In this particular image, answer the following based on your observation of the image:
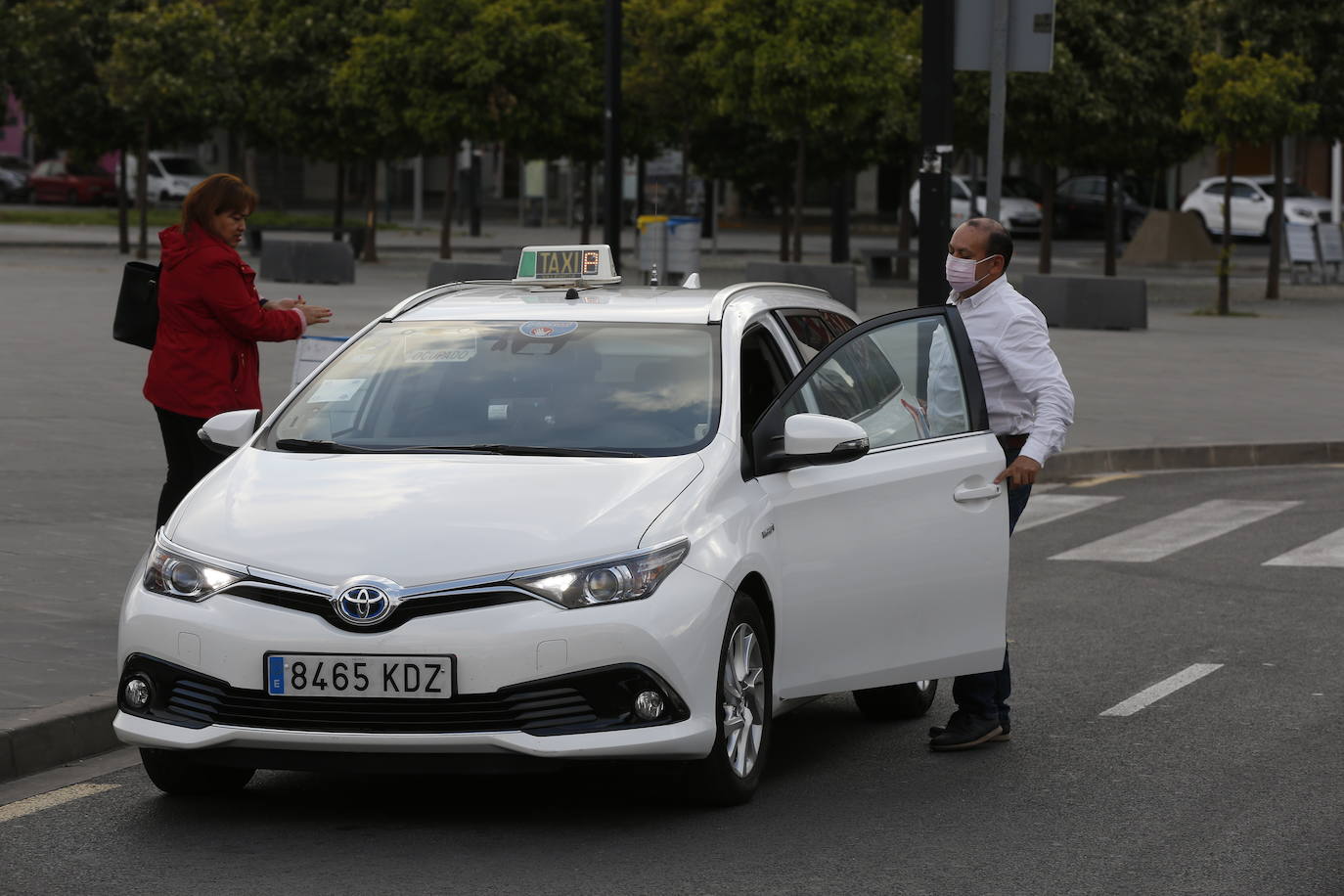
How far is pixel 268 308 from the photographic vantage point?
838 centimetres

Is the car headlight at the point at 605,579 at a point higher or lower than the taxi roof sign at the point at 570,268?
lower

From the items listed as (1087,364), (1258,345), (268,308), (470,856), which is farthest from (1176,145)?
(470,856)

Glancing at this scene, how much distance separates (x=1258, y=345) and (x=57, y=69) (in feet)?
72.6

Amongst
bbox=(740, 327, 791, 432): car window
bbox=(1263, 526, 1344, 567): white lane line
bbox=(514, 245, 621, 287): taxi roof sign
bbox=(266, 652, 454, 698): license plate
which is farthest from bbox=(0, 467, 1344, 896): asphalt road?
bbox=(1263, 526, 1344, 567): white lane line

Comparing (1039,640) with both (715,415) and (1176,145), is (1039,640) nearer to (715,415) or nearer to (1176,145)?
(715,415)

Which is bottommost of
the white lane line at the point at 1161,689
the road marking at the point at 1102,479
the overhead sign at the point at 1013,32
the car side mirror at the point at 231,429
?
the road marking at the point at 1102,479

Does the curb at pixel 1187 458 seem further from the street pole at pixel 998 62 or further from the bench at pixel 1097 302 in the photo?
the bench at pixel 1097 302

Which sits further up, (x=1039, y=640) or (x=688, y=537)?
(x=688, y=537)

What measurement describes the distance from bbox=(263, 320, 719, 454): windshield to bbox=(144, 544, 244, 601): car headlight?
717 millimetres

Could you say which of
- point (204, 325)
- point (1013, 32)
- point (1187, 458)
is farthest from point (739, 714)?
point (1187, 458)

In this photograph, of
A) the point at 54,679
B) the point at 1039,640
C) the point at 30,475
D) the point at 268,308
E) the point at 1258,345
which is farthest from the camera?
the point at 1258,345

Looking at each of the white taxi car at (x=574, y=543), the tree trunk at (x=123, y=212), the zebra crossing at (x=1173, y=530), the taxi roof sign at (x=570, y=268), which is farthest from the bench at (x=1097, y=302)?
the taxi roof sign at (x=570, y=268)

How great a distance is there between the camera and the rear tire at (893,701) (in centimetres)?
757

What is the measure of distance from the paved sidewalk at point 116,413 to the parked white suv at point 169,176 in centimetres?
2520
